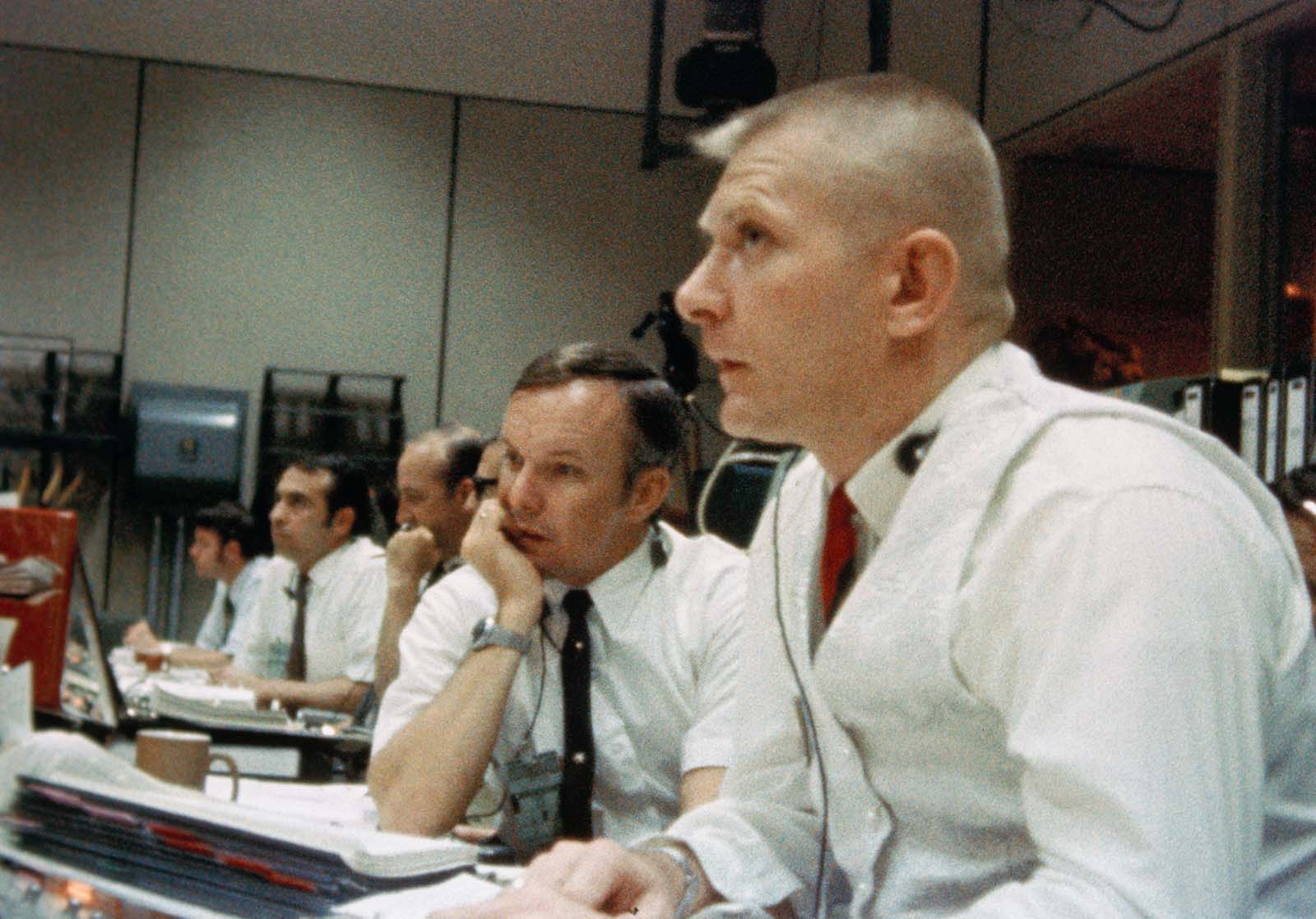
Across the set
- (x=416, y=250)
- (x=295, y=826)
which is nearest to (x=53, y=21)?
(x=416, y=250)

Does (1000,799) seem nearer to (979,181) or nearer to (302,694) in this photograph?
(979,181)

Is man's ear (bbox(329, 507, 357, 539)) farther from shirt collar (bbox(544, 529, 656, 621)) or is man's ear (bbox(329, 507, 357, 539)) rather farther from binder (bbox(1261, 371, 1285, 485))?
binder (bbox(1261, 371, 1285, 485))

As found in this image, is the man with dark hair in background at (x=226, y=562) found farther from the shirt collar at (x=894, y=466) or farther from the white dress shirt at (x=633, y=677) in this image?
the shirt collar at (x=894, y=466)

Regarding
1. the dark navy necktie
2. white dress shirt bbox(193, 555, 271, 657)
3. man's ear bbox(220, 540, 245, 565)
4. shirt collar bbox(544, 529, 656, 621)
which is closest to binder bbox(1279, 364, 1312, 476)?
shirt collar bbox(544, 529, 656, 621)

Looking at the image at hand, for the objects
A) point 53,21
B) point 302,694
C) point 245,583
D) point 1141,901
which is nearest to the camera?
point 1141,901

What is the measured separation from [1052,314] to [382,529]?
339 centimetres

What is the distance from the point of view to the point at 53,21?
261 inches

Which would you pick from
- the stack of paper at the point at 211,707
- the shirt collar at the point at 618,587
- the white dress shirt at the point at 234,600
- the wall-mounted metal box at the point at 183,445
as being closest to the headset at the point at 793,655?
the shirt collar at the point at 618,587

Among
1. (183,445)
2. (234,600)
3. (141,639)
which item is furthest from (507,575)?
(183,445)

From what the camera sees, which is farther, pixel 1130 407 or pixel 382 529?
pixel 382 529

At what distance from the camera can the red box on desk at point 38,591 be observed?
1.60 m

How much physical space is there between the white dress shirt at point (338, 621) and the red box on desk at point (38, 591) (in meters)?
2.40

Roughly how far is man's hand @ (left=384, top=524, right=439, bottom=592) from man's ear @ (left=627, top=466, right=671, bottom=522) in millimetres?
1725

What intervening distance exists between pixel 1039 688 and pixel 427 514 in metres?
3.09
